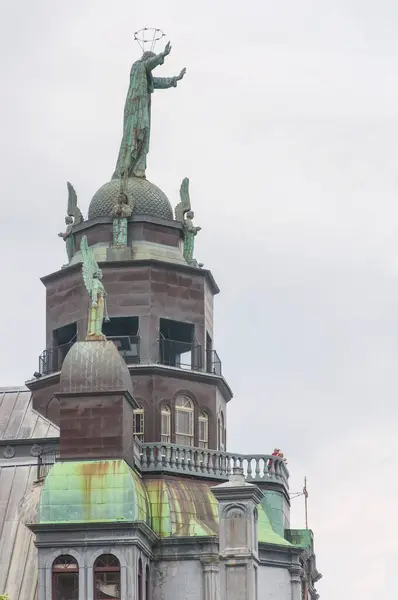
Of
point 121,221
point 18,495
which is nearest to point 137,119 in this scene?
point 121,221

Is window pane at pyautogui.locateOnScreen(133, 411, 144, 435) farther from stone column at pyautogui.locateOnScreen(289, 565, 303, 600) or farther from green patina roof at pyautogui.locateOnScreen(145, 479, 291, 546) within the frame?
stone column at pyautogui.locateOnScreen(289, 565, 303, 600)

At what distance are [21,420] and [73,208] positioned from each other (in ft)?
32.1

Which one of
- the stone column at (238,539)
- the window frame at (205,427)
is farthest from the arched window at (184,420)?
the stone column at (238,539)

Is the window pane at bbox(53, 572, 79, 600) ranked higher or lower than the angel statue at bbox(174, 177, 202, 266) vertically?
lower

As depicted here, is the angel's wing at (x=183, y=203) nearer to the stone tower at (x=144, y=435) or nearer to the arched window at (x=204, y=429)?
the stone tower at (x=144, y=435)

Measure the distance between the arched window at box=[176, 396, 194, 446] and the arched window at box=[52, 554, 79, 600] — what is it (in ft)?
34.4

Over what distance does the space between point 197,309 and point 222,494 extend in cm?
1116

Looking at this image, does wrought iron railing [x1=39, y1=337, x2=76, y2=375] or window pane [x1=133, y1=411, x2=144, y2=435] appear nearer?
window pane [x1=133, y1=411, x2=144, y2=435]

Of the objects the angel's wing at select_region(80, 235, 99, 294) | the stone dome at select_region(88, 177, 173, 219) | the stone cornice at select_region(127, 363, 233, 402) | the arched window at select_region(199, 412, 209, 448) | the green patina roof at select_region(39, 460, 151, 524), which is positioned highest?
the stone dome at select_region(88, 177, 173, 219)

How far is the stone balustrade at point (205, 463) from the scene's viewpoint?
89.6m

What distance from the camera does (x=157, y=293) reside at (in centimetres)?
9350

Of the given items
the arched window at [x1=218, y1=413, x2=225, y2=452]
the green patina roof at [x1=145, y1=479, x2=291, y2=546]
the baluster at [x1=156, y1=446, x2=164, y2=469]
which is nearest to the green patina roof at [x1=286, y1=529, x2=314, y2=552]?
the green patina roof at [x1=145, y1=479, x2=291, y2=546]

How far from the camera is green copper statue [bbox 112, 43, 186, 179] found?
97.1 metres

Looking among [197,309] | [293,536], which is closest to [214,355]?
[197,309]
